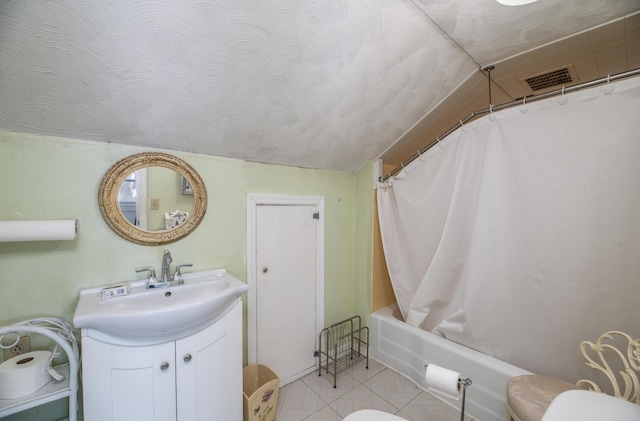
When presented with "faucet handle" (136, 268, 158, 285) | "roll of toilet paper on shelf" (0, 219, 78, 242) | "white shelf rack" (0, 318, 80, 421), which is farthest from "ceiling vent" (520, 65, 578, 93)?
"white shelf rack" (0, 318, 80, 421)

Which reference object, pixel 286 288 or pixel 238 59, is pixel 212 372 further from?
pixel 238 59

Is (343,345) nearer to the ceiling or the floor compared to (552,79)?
nearer to the floor

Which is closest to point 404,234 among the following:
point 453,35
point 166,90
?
point 453,35

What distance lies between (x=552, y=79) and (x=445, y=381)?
6.93 feet

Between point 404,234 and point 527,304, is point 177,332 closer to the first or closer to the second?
point 404,234

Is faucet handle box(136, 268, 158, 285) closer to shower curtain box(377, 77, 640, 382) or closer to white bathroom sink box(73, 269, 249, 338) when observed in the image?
white bathroom sink box(73, 269, 249, 338)

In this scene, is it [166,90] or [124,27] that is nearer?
[124,27]

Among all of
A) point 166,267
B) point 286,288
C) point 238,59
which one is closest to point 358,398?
point 286,288

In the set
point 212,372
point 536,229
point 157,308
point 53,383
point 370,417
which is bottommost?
point 370,417

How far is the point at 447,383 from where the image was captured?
125 centimetres

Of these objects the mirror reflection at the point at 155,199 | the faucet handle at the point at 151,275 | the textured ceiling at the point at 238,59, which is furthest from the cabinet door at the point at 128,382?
the textured ceiling at the point at 238,59

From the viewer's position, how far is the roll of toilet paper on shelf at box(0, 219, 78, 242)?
1127 mm

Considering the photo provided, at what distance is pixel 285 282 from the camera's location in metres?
2.16

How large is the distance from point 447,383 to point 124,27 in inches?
82.0
